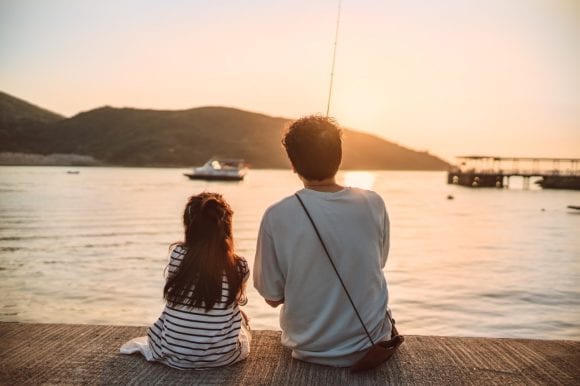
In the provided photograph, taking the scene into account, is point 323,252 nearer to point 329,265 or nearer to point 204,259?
point 329,265

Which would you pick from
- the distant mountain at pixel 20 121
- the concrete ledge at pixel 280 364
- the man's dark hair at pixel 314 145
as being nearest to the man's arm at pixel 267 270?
the man's dark hair at pixel 314 145

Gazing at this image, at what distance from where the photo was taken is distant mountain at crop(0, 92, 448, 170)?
528 feet

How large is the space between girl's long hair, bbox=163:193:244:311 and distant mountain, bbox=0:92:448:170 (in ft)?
514

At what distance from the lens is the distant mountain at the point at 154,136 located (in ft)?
528

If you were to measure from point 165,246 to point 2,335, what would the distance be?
17905mm

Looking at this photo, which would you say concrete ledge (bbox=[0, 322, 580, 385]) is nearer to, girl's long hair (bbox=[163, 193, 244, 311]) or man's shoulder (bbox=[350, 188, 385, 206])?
girl's long hair (bbox=[163, 193, 244, 311])

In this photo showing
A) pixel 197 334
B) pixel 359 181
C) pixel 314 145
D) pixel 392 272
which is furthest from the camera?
pixel 359 181

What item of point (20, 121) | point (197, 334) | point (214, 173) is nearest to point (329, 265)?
point (197, 334)

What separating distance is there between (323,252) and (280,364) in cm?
86

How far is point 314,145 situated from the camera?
3252mm

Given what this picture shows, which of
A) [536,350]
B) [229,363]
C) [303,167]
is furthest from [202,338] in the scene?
[536,350]

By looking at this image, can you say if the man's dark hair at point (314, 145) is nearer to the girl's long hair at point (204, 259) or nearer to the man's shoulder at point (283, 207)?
the man's shoulder at point (283, 207)

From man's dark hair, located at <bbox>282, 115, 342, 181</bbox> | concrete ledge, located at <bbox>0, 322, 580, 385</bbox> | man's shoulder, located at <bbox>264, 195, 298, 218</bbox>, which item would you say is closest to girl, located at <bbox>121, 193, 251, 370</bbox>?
concrete ledge, located at <bbox>0, 322, 580, 385</bbox>

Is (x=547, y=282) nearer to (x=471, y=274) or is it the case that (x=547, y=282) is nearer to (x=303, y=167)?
(x=471, y=274)
